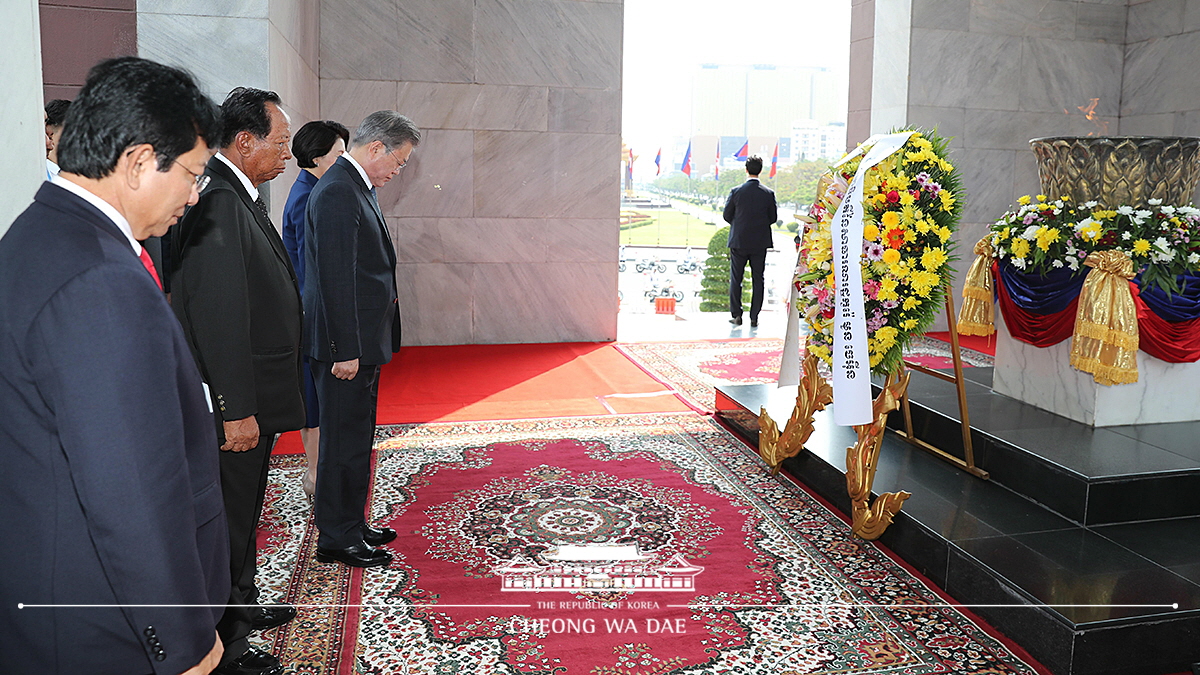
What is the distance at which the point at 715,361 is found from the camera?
7.36m

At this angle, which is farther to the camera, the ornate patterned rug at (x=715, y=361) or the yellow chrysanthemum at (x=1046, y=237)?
the ornate patterned rug at (x=715, y=361)

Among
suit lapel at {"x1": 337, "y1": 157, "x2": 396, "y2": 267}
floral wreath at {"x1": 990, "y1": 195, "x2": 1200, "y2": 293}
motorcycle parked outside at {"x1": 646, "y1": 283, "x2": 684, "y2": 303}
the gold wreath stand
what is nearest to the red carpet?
the gold wreath stand

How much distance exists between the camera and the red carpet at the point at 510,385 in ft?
18.7

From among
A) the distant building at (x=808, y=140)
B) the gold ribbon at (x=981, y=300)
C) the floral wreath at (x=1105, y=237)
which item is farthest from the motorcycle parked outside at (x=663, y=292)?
the floral wreath at (x=1105, y=237)

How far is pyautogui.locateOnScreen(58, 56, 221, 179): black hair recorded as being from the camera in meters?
1.28

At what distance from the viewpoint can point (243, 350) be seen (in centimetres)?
227

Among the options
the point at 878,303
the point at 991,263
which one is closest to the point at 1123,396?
the point at 991,263

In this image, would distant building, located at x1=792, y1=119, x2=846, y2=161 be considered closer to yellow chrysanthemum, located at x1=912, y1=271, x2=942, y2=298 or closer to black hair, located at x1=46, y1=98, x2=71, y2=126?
yellow chrysanthemum, located at x1=912, y1=271, x2=942, y2=298

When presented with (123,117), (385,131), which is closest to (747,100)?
(385,131)

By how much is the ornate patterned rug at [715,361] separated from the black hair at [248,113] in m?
3.81

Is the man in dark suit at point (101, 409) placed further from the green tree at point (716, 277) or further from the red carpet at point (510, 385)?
the green tree at point (716, 277)

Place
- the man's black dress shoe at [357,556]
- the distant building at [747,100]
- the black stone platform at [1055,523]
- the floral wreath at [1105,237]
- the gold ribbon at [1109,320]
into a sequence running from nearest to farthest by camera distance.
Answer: the black stone platform at [1055,523] < the man's black dress shoe at [357,556] < the gold ribbon at [1109,320] < the floral wreath at [1105,237] < the distant building at [747,100]

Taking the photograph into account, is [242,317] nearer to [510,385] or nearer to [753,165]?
[510,385]

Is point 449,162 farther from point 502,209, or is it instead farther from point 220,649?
point 220,649
